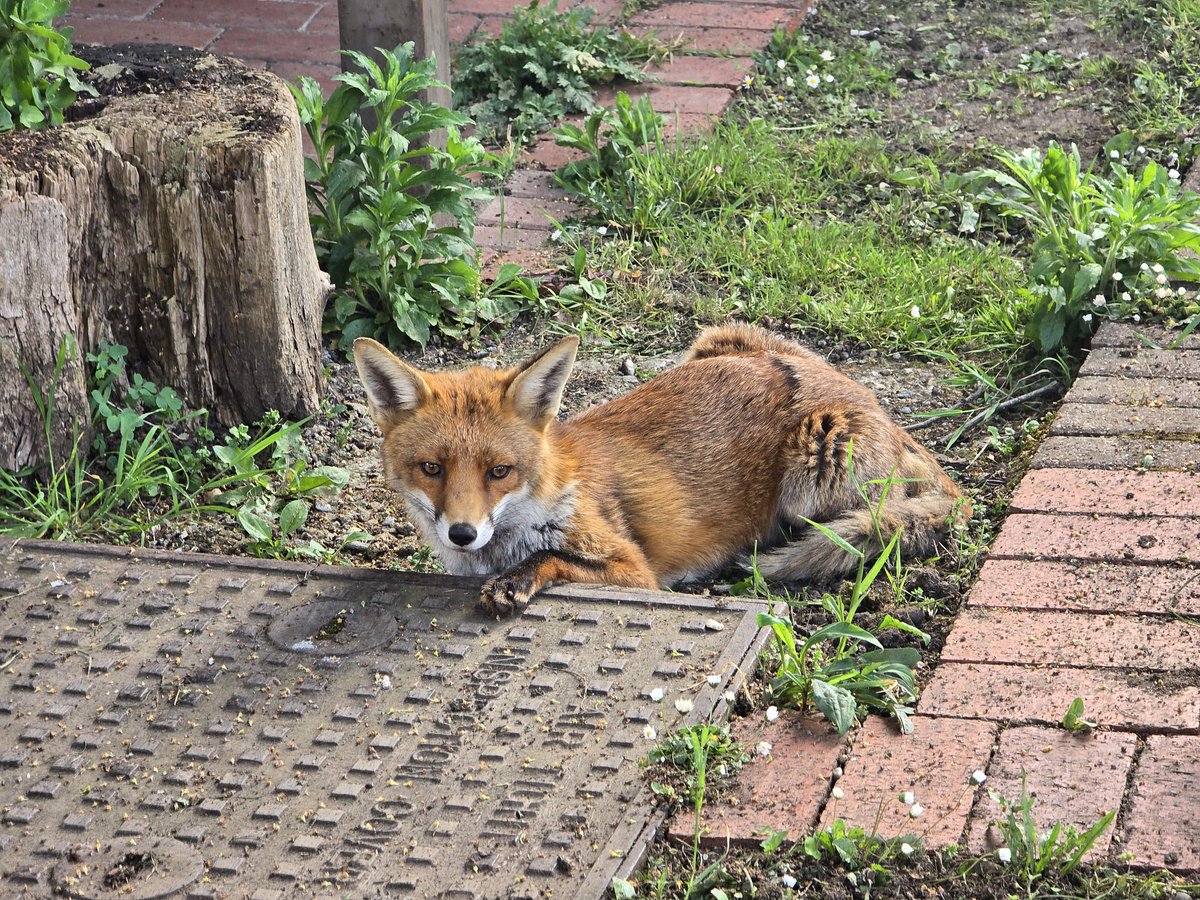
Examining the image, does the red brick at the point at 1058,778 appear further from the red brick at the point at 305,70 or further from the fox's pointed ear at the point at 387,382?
the red brick at the point at 305,70

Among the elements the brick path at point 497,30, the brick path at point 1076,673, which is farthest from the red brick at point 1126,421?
the brick path at point 497,30

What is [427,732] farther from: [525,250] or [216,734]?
[525,250]

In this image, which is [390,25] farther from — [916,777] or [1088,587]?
[916,777]

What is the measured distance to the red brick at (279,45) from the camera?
7.26 metres

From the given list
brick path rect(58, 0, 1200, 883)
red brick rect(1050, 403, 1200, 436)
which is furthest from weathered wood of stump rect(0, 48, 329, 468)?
red brick rect(1050, 403, 1200, 436)

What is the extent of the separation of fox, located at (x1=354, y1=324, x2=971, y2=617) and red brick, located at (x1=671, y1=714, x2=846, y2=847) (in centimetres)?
80

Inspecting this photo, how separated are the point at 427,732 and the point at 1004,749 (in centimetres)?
128

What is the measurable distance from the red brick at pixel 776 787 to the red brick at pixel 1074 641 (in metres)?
0.47

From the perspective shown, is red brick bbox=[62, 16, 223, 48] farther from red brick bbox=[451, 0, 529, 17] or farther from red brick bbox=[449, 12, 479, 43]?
red brick bbox=[451, 0, 529, 17]

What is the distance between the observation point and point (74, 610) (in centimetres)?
373

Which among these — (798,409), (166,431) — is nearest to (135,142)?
(166,431)

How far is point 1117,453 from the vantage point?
429cm

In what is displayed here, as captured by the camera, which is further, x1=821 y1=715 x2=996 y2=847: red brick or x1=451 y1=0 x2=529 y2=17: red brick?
x1=451 y1=0 x2=529 y2=17: red brick

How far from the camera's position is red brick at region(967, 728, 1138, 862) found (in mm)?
2883
